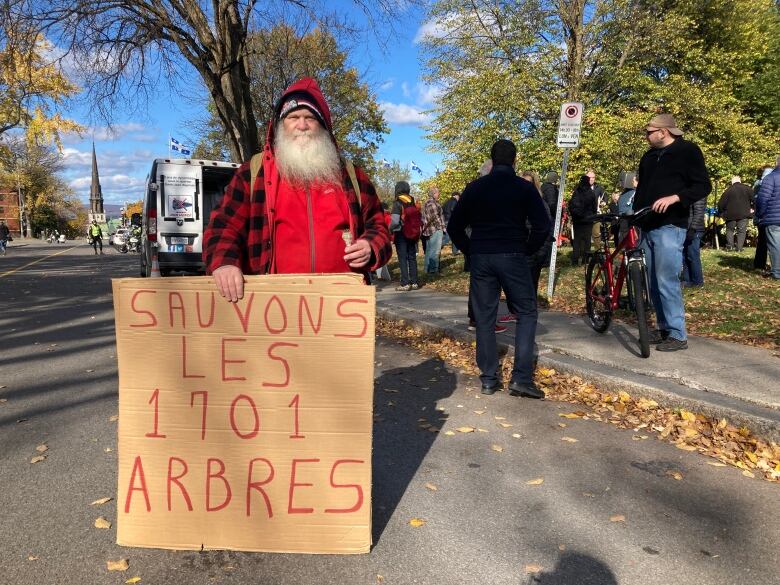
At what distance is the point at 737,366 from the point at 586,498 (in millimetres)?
2674

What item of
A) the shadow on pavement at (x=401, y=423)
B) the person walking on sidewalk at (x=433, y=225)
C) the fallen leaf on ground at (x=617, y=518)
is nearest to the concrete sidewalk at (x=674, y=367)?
the shadow on pavement at (x=401, y=423)

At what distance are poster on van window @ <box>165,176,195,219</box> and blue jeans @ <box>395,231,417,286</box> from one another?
4.44 metres

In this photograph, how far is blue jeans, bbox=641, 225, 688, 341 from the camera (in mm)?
5164

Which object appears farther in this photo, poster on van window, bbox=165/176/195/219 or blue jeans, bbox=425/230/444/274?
blue jeans, bbox=425/230/444/274

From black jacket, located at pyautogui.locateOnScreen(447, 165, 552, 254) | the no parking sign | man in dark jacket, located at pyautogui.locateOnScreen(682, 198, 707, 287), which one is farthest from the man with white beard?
man in dark jacket, located at pyautogui.locateOnScreen(682, 198, 707, 287)

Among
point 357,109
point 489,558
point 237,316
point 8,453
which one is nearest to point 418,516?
point 489,558

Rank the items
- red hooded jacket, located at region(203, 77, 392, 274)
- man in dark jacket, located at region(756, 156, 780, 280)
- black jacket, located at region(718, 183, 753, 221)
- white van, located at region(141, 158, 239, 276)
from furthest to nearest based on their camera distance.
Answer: black jacket, located at region(718, 183, 753, 221) < white van, located at region(141, 158, 239, 276) < man in dark jacket, located at region(756, 156, 780, 280) < red hooded jacket, located at region(203, 77, 392, 274)

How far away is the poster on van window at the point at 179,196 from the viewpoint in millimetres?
11602

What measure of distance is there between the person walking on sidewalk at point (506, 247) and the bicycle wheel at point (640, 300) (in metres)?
1.20

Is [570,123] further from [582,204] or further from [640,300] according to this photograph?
[640,300]

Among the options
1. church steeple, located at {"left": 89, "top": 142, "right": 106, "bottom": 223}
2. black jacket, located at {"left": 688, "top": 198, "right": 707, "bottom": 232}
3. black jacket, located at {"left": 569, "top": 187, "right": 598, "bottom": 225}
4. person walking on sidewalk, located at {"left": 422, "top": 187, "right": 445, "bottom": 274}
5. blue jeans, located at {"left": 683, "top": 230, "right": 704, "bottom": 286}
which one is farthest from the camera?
church steeple, located at {"left": 89, "top": 142, "right": 106, "bottom": 223}

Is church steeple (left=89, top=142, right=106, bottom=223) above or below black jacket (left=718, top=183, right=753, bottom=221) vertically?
A: above

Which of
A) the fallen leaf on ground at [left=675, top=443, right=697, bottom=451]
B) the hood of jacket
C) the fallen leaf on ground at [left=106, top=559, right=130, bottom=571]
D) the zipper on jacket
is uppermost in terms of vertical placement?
the hood of jacket

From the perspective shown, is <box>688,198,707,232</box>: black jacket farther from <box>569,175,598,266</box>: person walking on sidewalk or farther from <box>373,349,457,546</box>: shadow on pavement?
<box>373,349,457,546</box>: shadow on pavement
